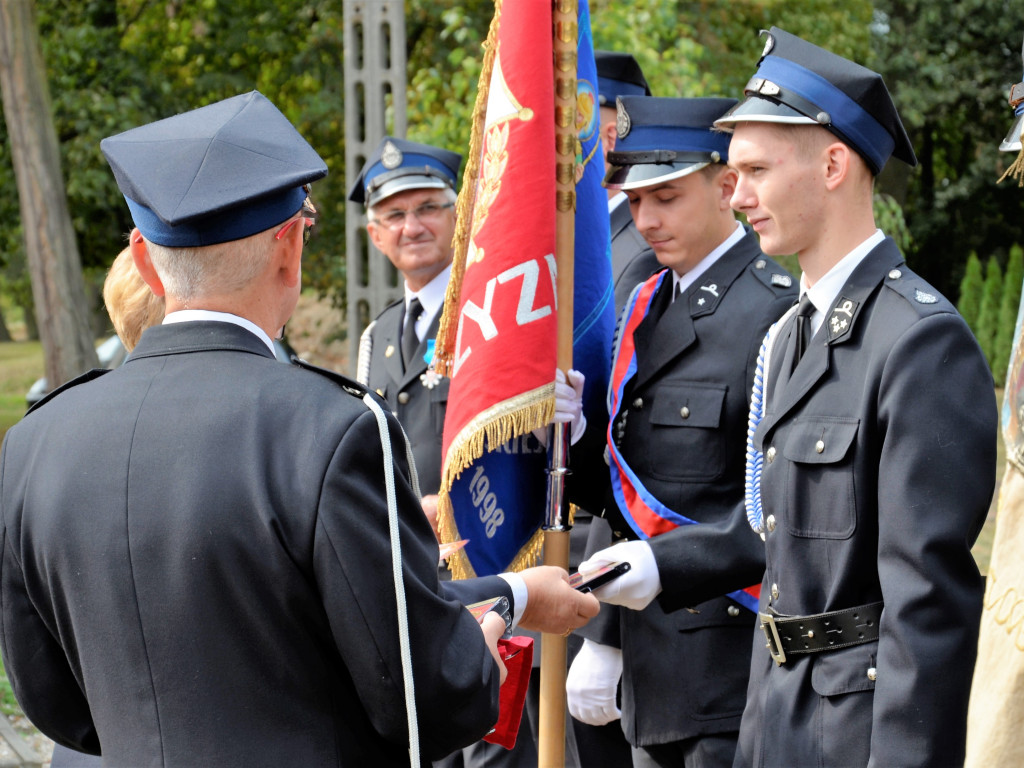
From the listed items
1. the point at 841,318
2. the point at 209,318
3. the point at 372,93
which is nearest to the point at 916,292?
the point at 841,318

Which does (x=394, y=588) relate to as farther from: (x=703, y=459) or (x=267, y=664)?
(x=703, y=459)

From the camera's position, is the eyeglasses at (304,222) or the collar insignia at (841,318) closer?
the eyeglasses at (304,222)

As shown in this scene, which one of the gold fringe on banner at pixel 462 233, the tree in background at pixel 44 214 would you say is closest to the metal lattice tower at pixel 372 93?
the tree in background at pixel 44 214

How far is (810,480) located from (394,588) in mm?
981

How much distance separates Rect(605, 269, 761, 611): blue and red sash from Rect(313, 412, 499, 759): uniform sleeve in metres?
1.35

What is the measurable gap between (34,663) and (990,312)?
20.6 metres

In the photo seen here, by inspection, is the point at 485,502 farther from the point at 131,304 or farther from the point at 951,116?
the point at 951,116

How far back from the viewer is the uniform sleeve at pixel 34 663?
6.36 feet

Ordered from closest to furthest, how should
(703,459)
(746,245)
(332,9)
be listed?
1. (703,459)
2. (746,245)
3. (332,9)

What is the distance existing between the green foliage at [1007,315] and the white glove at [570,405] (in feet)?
56.6

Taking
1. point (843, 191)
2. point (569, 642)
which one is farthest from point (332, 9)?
point (843, 191)

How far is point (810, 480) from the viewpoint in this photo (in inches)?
93.3

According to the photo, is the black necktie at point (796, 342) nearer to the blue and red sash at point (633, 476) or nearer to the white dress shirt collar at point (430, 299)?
the blue and red sash at point (633, 476)

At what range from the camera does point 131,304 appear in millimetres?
2672
